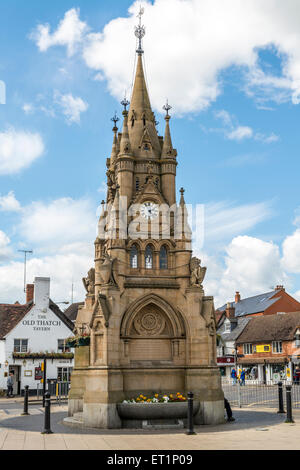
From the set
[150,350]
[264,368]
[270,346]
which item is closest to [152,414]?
[150,350]

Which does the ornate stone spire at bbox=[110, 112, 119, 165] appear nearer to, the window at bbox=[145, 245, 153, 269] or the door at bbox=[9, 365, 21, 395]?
the window at bbox=[145, 245, 153, 269]

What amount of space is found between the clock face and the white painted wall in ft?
86.3

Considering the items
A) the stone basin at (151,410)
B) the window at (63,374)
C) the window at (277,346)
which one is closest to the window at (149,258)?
the stone basin at (151,410)

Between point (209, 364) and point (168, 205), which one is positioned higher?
point (168, 205)

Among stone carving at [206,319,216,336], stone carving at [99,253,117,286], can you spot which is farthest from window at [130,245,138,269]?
stone carving at [206,319,216,336]

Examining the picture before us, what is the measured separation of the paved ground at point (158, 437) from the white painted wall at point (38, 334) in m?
24.4

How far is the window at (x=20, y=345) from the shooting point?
1845 inches

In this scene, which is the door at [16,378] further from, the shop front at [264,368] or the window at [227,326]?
the window at [227,326]

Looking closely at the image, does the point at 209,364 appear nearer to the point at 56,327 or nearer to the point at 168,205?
the point at 168,205

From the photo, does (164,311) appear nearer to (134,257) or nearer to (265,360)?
(134,257)

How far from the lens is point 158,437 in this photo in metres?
17.6
